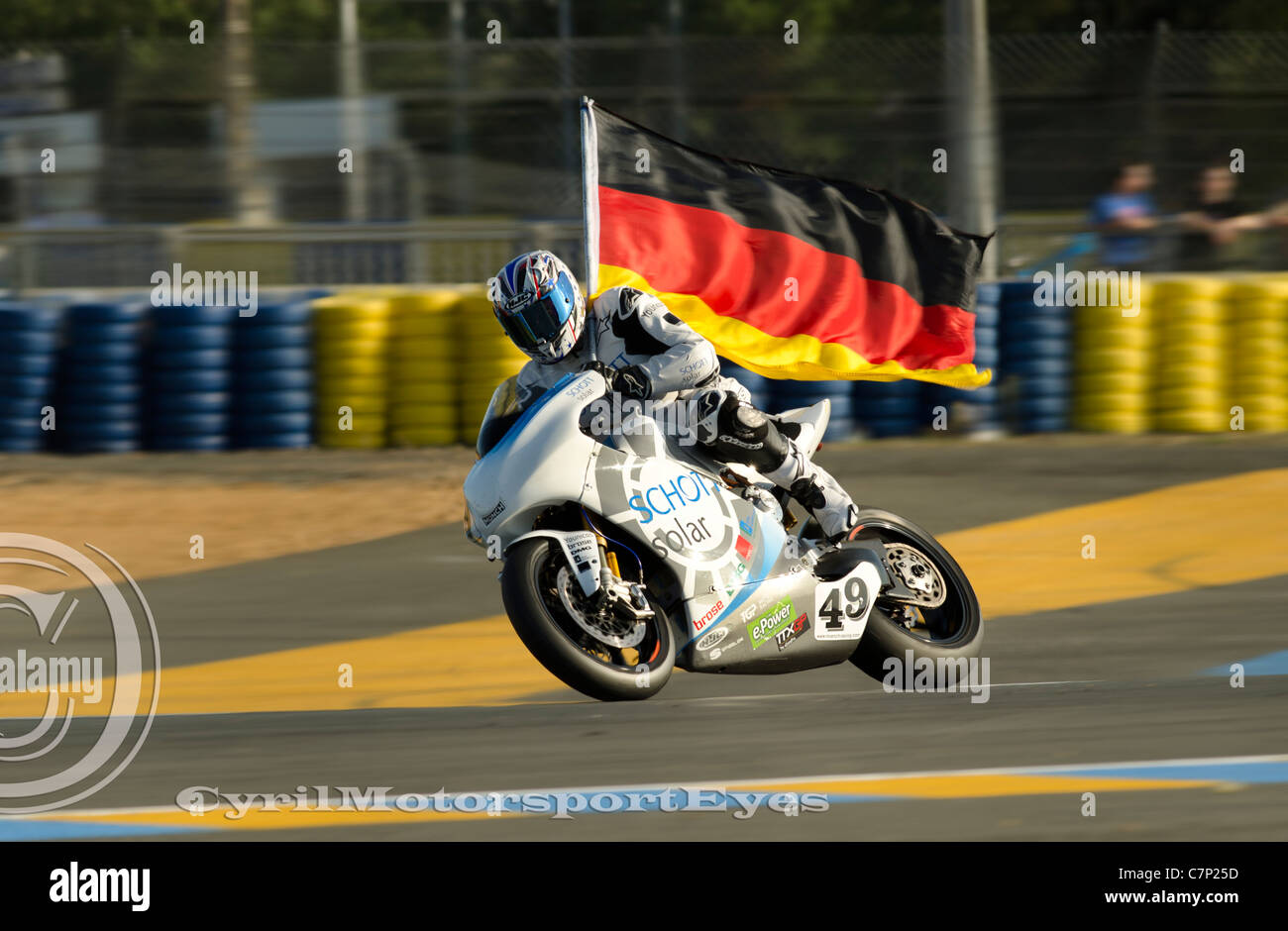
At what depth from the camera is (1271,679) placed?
251 inches

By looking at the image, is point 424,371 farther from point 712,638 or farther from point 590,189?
point 712,638

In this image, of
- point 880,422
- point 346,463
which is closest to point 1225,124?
point 880,422

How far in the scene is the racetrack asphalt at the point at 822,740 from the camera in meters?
4.85

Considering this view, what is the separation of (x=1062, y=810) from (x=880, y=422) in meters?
7.35

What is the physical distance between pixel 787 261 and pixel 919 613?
2189 mm

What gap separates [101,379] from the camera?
479 inches

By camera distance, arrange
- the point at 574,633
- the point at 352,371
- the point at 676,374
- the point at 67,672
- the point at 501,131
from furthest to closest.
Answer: the point at 501,131 < the point at 352,371 < the point at 67,672 < the point at 676,374 < the point at 574,633

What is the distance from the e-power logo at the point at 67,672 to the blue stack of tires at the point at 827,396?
15.1 feet

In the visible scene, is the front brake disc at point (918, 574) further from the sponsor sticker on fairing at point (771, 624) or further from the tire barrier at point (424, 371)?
the tire barrier at point (424, 371)

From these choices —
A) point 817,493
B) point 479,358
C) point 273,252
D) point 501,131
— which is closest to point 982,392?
point 479,358

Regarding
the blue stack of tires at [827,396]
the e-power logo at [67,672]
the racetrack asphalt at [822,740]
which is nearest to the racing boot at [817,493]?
the racetrack asphalt at [822,740]

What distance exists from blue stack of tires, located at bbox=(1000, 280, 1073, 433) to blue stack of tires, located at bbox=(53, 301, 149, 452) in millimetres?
Answer: 6017

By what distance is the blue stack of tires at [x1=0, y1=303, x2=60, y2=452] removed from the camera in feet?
39.7

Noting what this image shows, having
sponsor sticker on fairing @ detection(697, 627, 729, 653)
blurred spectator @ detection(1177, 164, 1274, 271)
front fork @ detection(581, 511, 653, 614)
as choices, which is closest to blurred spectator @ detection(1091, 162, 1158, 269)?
blurred spectator @ detection(1177, 164, 1274, 271)
